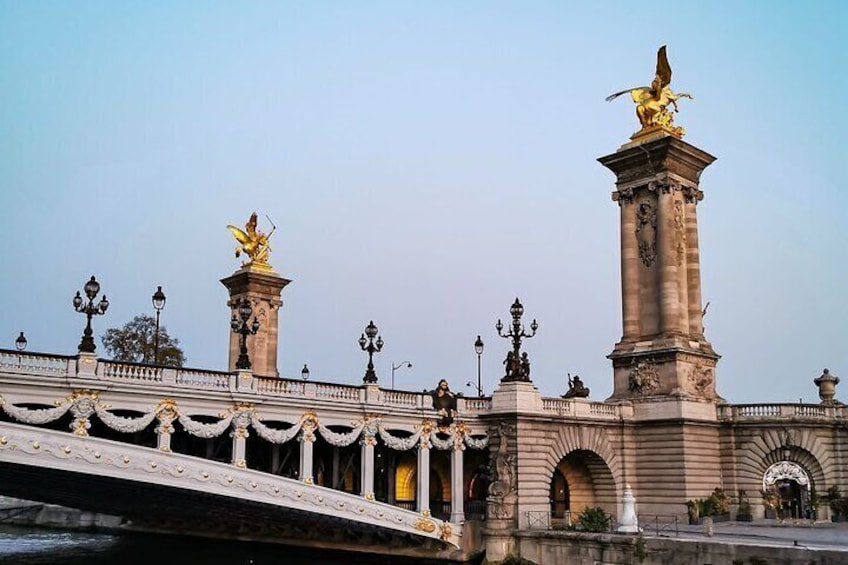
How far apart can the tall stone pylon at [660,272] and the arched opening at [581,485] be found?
374 cm

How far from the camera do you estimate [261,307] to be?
68.1 meters

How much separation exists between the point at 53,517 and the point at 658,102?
47.0m

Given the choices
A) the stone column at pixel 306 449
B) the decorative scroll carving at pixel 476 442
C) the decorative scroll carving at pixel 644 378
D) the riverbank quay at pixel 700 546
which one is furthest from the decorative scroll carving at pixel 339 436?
the decorative scroll carving at pixel 644 378

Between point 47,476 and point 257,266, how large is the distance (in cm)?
3422

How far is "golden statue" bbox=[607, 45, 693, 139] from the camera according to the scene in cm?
5238

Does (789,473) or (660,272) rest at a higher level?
Answer: (660,272)

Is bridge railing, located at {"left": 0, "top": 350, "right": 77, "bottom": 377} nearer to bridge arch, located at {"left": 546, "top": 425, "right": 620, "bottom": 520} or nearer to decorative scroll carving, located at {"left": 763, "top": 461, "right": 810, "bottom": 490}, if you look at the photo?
bridge arch, located at {"left": 546, "top": 425, "right": 620, "bottom": 520}

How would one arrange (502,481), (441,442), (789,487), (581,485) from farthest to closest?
(581,485) < (789,487) < (441,442) < (502,481)

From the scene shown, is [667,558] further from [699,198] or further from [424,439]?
[699,198]

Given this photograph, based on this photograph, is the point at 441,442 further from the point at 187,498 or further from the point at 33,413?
the point at 33,413

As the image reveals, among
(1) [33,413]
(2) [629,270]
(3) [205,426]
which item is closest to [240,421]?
(3) [205,426]

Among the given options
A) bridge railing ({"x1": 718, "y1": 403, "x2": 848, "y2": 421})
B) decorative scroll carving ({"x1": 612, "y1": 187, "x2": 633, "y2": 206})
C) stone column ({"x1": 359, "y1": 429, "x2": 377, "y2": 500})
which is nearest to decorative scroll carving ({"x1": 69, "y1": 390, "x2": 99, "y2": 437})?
stone column ({"x1": 359, "y1": 429, "x2": 377, "y2": 500})

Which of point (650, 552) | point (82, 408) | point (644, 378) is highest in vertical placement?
point (644, 378)

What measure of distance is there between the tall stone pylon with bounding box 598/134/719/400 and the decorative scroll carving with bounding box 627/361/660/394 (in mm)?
49
